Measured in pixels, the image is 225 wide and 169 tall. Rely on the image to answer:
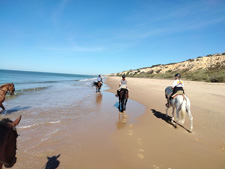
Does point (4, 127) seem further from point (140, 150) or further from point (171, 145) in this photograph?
point (171, 145)

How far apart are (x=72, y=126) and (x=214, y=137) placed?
525cm

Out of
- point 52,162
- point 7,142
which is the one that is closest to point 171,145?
point 52,162

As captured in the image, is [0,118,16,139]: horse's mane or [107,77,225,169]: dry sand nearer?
[0,118,16,139]: horse's mane

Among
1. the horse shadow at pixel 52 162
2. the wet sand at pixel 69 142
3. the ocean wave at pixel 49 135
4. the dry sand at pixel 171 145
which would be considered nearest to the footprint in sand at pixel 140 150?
the dry sand at pixel 171 145

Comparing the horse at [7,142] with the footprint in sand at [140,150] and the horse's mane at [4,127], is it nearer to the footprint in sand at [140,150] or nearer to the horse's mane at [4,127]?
the horse's mane at [4,127]

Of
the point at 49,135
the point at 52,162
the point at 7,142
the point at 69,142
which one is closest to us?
the point at 7,142

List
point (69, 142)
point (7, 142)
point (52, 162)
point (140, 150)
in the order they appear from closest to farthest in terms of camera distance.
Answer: point (7, 142)
point (52, 162)
point (140, 150)
point (69, 142)

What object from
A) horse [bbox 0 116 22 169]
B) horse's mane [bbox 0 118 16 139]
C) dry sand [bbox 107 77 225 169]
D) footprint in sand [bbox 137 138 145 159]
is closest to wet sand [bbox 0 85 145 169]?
dry sand [bbox 107 77 225 169]

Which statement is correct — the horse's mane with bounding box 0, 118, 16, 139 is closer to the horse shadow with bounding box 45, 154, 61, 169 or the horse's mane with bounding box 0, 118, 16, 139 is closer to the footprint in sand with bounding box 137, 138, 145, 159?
the horse shadow with bounding box 45, 154, 61, 169

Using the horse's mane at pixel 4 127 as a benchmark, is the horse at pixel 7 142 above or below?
below

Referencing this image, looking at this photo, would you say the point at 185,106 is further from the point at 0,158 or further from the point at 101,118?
the point at 0,158

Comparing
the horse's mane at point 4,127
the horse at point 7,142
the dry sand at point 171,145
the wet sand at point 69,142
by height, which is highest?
the horse's mane at point 4,127

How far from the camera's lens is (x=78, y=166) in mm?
2979

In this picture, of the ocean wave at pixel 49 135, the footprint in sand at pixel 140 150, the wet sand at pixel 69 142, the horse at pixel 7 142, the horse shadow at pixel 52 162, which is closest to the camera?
the horse at pixel 7 142
